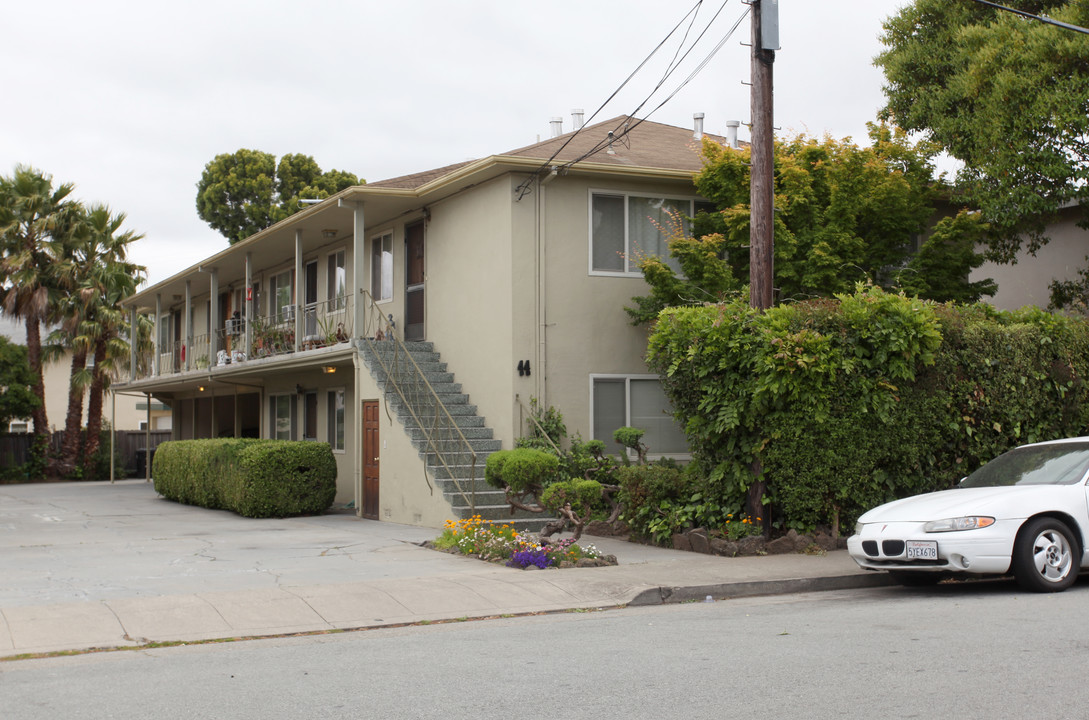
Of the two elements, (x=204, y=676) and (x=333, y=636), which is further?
(x=333, y=636)

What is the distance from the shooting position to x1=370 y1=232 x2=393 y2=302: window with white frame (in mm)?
20734

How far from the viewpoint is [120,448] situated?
38750mm

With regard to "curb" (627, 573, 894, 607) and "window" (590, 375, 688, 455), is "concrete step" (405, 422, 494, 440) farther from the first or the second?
"curb" (627, 573, 894, 607)

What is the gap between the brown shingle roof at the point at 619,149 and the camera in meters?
17.1

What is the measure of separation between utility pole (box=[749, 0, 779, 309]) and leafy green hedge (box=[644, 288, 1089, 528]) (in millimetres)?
470

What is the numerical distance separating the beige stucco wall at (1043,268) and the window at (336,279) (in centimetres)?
1371

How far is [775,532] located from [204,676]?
766 centimetres

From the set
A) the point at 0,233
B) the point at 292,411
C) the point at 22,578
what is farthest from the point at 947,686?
the point at 0,233

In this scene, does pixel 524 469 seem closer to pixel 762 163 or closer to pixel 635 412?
pixel 635 412

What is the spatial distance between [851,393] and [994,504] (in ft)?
9.97

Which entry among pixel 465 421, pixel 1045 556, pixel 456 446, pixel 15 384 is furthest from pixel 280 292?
pixel 1045 556

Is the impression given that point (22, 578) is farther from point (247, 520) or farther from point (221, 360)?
point (221, 360)

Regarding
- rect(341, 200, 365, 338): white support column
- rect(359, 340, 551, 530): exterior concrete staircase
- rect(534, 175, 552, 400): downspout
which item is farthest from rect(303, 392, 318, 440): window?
rect(534, 175, 552, 400): downspout

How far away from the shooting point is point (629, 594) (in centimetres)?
961
